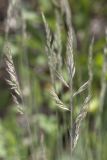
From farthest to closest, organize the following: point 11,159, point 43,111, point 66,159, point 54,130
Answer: point 43,111, point 54,130, point 11,159, point 66,159

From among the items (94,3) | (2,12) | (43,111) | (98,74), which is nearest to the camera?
(98,74)

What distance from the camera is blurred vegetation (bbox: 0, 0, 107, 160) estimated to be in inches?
60.5

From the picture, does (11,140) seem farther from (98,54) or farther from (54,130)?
(98,54)

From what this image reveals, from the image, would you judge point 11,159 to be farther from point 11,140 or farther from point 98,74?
point 98,74

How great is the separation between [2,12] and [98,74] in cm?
95

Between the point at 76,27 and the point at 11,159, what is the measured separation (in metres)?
1.10

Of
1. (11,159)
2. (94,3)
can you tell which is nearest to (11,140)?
(11,159)

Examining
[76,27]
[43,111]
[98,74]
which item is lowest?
Result: [43,111]

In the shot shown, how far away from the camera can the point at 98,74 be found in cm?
221

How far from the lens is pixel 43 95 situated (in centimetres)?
228

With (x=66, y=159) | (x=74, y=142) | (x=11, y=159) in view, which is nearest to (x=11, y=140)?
(x=11, y=159)

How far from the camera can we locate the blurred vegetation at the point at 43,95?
60.5 inches

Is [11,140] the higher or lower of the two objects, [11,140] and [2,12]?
the lower

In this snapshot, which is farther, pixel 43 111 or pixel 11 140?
pixel 43 111
